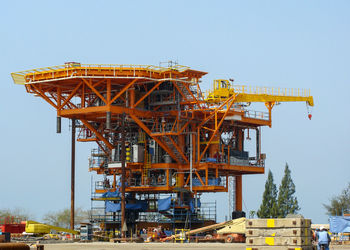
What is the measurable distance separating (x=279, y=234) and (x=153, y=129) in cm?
4361

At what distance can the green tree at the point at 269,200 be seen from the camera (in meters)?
108

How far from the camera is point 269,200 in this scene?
110 metres

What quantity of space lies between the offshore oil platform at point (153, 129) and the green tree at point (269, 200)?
24.8 metres

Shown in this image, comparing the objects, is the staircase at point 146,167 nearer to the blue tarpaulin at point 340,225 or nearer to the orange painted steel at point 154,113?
the orange painted steel at point 154,113

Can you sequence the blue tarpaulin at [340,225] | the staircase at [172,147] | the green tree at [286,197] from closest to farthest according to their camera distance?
the blue tarpaulin at [340,225] < the staircase at [172,147] < the green tree at [286,197]

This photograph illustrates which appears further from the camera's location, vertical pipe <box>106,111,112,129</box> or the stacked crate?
vertical pipe <box>106,111,112,129</box>

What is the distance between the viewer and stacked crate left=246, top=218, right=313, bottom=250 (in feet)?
115

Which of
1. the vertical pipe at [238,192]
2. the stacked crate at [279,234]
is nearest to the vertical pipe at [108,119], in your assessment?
the vertical pipe at [238,192]

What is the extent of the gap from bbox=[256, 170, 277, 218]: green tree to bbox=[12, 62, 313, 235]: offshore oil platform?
976 inches

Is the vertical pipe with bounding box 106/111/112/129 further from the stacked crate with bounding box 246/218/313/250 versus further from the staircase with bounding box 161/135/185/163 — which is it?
the stacked crate with bounding box 246/218/313/250

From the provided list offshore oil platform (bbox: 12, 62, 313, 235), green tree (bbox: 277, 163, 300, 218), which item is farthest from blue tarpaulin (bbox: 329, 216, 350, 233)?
green tree (bbox: 277, 163, 300, 218)

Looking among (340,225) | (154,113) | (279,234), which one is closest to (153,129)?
(154,113)

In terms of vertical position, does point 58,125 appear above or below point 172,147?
above

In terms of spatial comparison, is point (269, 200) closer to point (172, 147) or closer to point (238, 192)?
point (238, 192)
